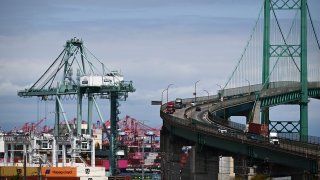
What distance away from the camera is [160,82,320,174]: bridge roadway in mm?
91812

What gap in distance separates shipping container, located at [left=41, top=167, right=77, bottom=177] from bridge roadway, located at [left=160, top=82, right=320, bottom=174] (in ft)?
49.8

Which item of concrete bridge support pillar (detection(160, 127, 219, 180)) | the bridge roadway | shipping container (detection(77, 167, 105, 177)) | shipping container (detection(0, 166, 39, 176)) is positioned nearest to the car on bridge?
the bridge roadway

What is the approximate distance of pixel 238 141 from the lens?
363ft

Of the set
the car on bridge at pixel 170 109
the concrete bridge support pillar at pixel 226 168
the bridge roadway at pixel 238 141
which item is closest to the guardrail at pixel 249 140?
the bridge roadway at pixel 238 141

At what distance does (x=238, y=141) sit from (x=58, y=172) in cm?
3496

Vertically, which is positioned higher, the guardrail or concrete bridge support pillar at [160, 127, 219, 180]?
the guardrail

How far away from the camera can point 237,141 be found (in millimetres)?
111188

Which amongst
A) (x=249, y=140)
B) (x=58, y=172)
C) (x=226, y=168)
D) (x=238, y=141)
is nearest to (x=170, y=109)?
(x=58, y=172)

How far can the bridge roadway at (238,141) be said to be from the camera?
9181cm

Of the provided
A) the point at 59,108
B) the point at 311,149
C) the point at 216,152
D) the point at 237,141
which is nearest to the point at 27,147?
the point at 59,108

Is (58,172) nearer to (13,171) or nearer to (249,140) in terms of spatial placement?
(13,171)

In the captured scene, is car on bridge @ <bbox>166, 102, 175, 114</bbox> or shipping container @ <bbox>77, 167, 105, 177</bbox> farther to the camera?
car on bridge @ <bbox>166, 102, 175, 114</bbox>

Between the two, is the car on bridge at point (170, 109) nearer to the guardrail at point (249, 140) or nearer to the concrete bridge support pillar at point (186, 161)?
the concrete bridge support pillar at point (186, 161)

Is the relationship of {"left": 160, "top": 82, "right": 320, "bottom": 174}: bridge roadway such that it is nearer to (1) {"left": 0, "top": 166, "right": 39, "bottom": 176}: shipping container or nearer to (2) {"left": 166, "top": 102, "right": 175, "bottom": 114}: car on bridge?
(2) {"left": 166, "top": 102, "right": 175, "bottom": 114}: car on bridge
